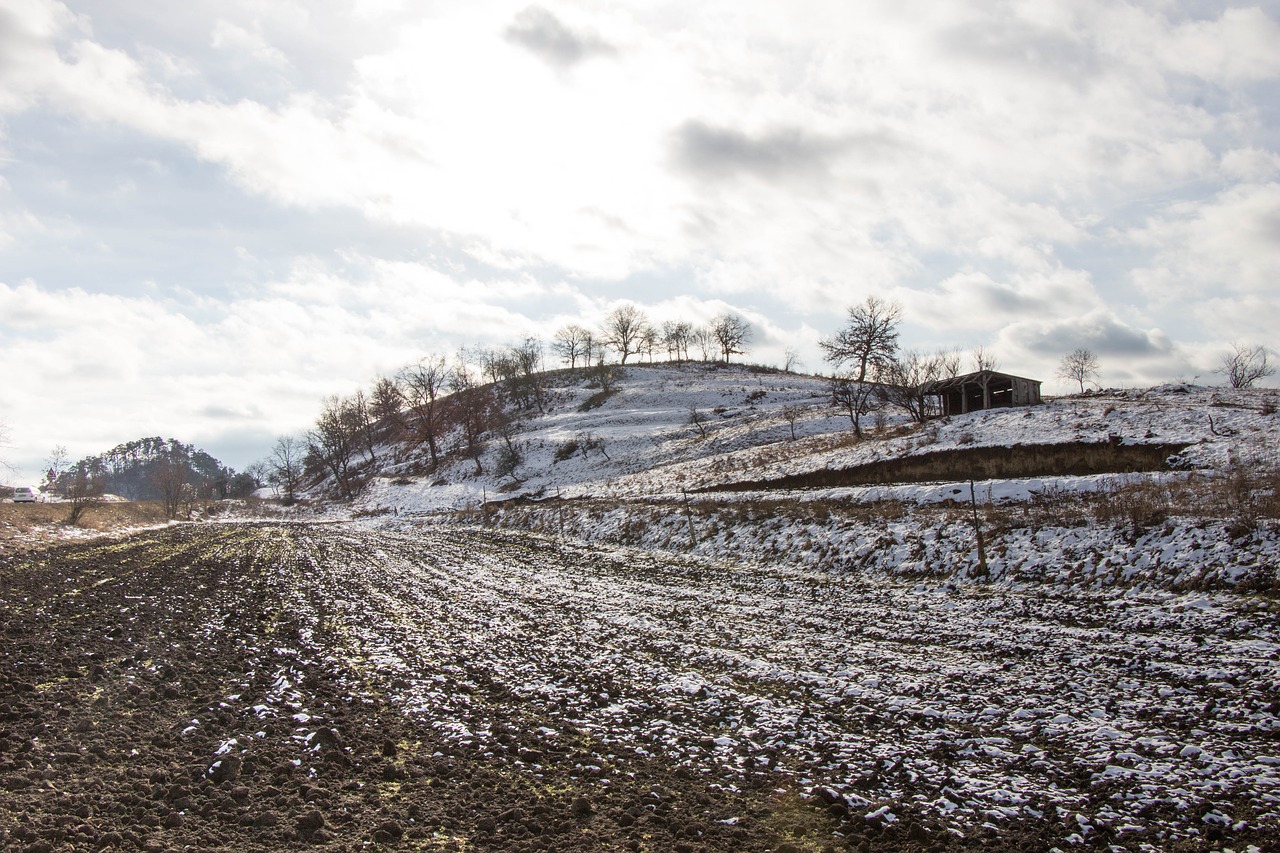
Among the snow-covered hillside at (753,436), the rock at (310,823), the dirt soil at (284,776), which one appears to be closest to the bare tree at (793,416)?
the snow-covered hillside at (753,436)

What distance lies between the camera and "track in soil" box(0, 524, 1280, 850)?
4.99m

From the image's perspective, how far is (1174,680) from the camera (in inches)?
317

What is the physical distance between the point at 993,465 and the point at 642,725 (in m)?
31.0

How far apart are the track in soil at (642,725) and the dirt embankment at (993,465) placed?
63.5 feet

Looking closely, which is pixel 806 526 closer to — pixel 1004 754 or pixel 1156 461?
pixel 1004 754

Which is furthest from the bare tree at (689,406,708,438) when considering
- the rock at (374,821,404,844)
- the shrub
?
the rock at (374,821,404,844)

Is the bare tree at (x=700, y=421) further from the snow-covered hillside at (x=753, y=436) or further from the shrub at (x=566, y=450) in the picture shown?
the shrub at (x=566, y=450)

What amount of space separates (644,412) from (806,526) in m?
61.4

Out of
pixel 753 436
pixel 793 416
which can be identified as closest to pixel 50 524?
pixel 753 436

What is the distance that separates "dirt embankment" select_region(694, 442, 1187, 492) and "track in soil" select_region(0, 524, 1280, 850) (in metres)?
19.4

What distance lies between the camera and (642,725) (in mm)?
7133

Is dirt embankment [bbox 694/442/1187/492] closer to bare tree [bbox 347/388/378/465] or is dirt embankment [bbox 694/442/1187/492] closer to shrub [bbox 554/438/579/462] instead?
shrub [bbox 554/438/579/462]

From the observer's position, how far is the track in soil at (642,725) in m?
4.99

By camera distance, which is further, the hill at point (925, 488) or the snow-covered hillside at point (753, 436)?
the snow-covered hillside at point (753, 436)
